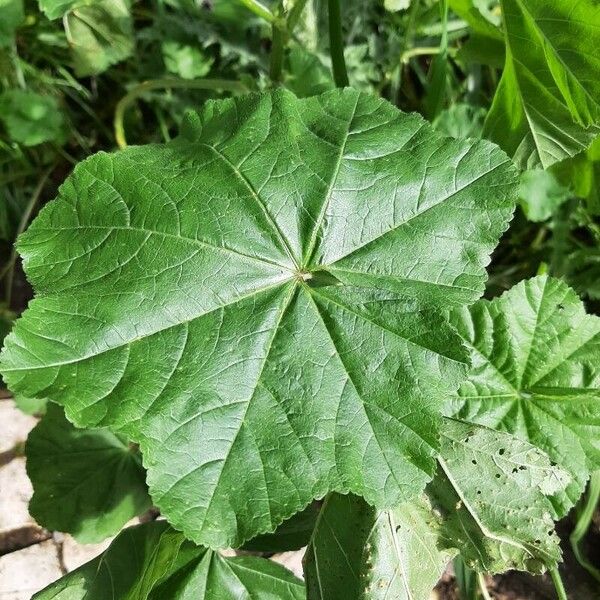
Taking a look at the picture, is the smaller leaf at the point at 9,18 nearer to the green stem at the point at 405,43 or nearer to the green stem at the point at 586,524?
the green stem at the point at 405,43

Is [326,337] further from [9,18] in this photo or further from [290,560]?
[9,18]

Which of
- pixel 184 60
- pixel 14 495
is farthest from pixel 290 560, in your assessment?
pixel 184 60

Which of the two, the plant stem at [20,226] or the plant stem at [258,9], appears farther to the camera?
the plant stem at [20,226]

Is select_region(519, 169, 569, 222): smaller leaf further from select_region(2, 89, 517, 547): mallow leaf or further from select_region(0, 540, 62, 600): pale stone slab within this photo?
select_region(0, 540, 62, 600): pale stone slab

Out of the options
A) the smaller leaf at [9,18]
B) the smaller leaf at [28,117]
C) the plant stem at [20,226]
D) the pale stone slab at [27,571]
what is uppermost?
the smaller leaf at [9,18]

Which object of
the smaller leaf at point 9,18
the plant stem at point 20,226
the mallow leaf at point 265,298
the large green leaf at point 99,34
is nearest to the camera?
the mallow leaf at point 265,298

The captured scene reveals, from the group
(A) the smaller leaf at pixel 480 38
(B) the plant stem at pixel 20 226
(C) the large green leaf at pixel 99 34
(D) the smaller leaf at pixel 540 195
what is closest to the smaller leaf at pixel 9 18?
(C) the large green leaf at pixel 99 34

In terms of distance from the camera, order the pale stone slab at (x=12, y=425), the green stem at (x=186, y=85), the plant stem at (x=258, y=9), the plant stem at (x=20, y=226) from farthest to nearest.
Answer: the plant stem at (x=20, y=226) → the pale stone slab at (x=12, y=425) → the green stem at (x=186, y=85) → the plant stem at (x=258, y=9)

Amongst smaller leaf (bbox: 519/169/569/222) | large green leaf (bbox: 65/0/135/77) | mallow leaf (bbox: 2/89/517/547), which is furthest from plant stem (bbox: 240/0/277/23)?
smaller leaf (bbox: 519/169/569/222)
